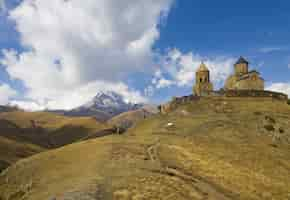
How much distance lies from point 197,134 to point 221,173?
1929 cm

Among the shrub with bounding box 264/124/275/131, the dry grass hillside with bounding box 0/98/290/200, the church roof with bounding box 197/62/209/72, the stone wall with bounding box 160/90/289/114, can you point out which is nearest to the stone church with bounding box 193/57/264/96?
the church roof with bounding box 197/62/209/72

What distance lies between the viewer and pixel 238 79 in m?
104

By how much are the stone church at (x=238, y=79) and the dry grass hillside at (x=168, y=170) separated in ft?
151

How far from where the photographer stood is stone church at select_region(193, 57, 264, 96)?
9938 cm

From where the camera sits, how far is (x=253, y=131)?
2211 inches

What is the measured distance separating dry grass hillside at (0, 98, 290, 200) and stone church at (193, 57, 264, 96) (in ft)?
151

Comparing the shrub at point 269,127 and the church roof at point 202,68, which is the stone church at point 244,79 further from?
the shrub at point 269,127

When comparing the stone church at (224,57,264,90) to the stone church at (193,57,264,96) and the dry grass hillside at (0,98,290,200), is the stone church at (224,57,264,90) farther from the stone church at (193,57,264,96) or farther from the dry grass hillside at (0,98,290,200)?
the dry grass hillside at (0,98,290,200)

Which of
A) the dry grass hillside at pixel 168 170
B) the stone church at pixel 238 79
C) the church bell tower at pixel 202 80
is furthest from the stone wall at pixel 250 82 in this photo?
the dry grass hillside at pixel 168 170

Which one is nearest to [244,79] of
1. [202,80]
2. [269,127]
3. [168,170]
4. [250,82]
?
[250,82]

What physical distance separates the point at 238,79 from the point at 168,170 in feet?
272

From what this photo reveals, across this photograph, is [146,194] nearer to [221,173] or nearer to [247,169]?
[221,173]

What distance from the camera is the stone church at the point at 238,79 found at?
99.4m

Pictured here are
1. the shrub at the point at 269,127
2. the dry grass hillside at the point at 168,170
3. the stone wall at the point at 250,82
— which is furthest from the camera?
the stone wall at the point at 250,82
